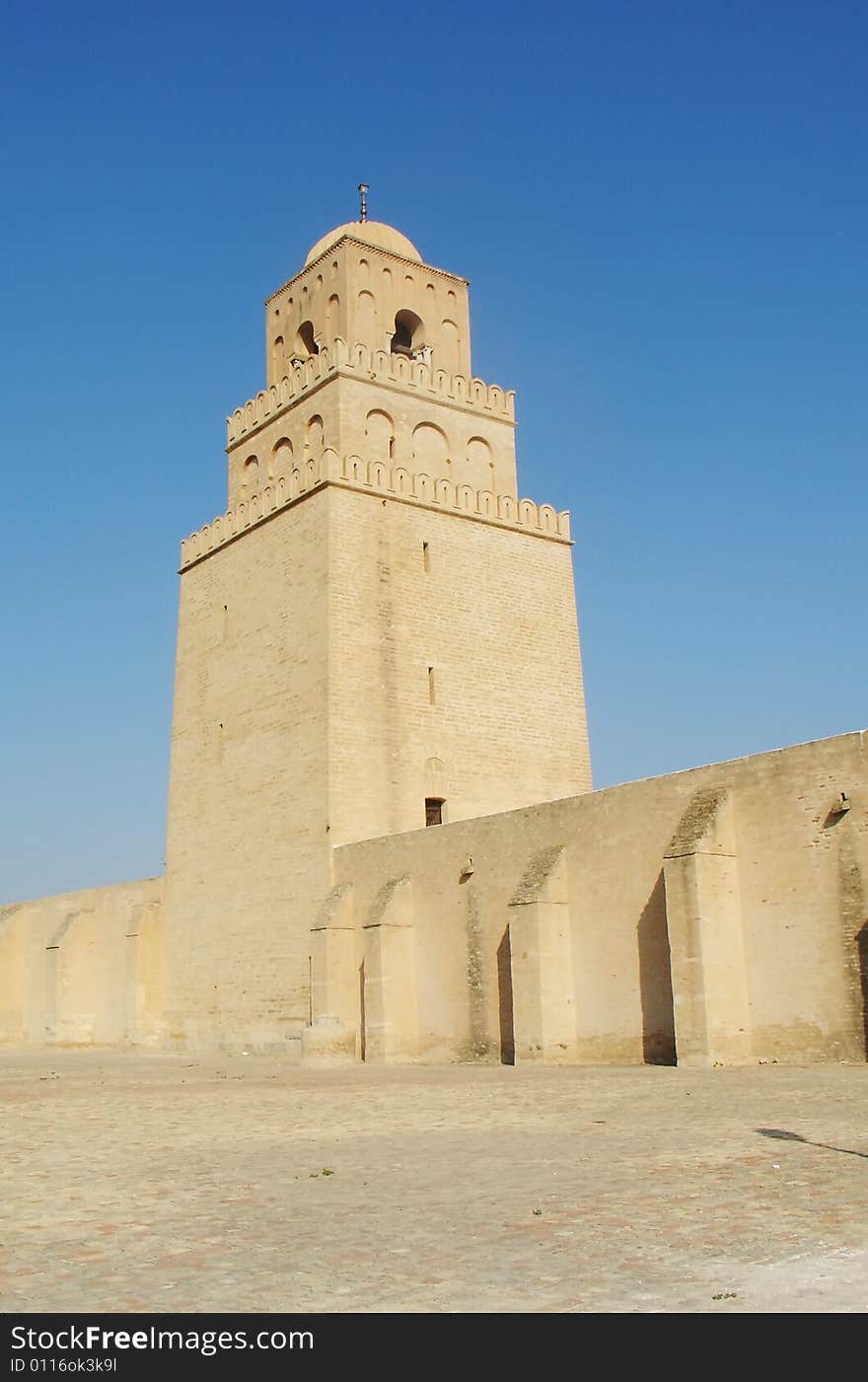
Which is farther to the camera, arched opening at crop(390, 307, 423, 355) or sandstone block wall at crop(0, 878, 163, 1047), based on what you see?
arched opening at crop(390, 307, 423, 355)

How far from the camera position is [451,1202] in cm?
671

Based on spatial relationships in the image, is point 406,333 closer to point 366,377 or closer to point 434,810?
point 366,377

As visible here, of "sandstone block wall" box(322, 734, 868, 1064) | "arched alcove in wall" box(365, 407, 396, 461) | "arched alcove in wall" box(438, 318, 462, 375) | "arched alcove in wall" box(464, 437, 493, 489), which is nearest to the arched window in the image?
"arched alcove in wall" box(438, 318, 462, 375)

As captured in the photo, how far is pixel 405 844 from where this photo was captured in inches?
845

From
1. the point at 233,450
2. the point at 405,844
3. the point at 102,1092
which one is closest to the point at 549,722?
the point at 405,844

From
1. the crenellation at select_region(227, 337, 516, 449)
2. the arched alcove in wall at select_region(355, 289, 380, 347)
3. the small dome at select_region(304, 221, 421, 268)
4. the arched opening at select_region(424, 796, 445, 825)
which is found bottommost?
the arched opening at select_region(424, 796, 445, 825)

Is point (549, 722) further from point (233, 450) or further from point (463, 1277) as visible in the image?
point (463, 1277)

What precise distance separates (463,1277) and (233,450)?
2631cm

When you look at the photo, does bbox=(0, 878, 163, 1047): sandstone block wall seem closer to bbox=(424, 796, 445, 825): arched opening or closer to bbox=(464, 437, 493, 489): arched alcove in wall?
bbox=(424, 796, 445, 825): arched opening

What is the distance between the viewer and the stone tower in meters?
23.7

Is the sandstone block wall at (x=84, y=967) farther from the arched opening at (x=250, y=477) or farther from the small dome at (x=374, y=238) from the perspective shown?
the small dome at (x=374, y=238)

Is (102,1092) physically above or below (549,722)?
below

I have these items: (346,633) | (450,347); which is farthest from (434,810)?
(450,347)

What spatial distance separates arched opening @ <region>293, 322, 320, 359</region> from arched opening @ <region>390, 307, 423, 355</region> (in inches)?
74.9
